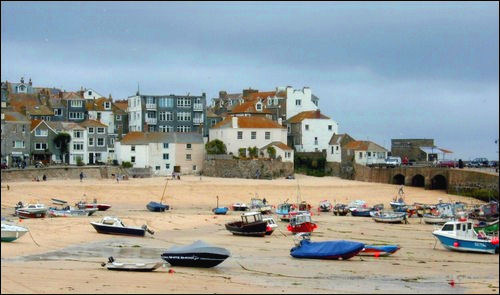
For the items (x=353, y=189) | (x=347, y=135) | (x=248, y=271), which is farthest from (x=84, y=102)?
(x=248, y=271)

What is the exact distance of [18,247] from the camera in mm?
29781

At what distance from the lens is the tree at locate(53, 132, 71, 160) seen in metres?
73.4

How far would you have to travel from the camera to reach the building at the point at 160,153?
238 feet

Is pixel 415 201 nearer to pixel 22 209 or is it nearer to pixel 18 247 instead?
pixel 22 209

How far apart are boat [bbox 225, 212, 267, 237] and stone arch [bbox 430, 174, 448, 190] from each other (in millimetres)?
30844

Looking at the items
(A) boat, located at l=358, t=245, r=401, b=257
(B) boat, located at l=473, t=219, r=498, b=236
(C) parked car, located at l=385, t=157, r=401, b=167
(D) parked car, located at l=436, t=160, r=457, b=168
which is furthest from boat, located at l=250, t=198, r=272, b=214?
(D) parked car, located at l=436, t=160, r=457, b=168

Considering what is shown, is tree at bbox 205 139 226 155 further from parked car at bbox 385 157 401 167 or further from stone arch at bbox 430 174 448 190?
stone arch at bbox 430 174 448 190

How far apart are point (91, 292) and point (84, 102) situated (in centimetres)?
6508

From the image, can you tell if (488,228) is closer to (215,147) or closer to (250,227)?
(250,227)

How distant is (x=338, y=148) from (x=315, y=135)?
4.35 meters

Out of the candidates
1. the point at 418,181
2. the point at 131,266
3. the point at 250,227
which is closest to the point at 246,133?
the point at 418,181

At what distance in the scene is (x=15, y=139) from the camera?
229 ft

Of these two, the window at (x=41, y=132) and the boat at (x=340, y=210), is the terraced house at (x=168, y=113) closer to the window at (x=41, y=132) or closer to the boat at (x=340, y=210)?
the window at (x=41, y=132)

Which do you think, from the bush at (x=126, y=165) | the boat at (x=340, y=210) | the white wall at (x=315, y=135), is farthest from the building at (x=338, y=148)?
the boat at (x=340, y=210)
